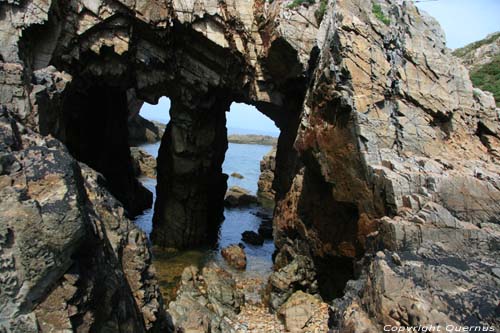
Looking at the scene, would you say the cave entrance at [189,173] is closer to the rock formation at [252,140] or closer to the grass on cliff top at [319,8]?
the grass on cliff top at [319,8]

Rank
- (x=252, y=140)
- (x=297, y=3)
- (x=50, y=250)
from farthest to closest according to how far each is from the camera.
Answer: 1. (x=252, y=140)
2. (x=297, y=3)
3. (x=50, y=250)

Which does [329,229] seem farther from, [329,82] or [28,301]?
[28,301]

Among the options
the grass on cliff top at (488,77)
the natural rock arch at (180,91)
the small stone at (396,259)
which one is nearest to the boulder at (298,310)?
the small stone at (396,259)

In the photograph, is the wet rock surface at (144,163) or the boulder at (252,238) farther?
the wet rock surface at (144,163)

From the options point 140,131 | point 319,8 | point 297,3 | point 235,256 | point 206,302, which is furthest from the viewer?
point 140,131

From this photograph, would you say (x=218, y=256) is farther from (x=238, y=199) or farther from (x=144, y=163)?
(x=144, y=163)

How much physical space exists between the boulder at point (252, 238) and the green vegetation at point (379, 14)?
16261mm

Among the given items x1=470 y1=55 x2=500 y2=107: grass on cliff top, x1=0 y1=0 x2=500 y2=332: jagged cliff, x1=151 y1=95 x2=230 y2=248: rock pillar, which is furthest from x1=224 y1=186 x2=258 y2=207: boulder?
x1=470 y1=55 x2=500 y2=107: grass on cliff top

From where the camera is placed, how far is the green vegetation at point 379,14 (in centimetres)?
1564

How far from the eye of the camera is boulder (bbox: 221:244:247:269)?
2195 cm

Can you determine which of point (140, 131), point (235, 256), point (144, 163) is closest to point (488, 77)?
point (235, 256)

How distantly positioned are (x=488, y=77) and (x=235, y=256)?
22.1m

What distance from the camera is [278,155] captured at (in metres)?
24.2

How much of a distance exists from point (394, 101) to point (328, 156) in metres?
3.07
